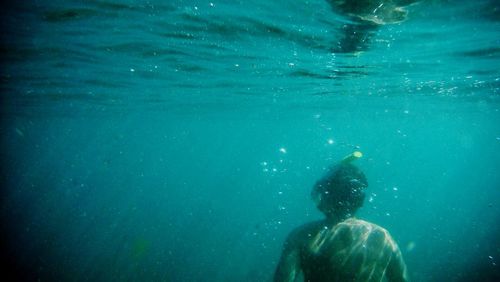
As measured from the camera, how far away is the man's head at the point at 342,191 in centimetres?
524

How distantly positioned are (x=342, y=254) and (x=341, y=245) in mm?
124

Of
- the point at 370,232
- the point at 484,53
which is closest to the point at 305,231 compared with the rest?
the point at 370,232

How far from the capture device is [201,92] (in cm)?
2570

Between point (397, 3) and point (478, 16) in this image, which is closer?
point (397, 3)

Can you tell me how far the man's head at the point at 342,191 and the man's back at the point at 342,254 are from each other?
0.70 feet

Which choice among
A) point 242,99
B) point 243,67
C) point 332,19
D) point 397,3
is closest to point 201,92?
point 242,99

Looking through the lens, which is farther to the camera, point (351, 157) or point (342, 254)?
point (351, 157)

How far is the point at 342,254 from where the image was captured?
16.5 ft

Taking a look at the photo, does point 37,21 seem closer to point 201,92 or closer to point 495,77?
point 201,92

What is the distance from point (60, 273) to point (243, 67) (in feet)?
55.0

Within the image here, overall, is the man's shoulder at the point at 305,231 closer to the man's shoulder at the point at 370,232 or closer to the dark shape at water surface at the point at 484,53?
the man's shoulder at the point at 370,232

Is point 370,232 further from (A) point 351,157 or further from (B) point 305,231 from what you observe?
(A) point 351,157

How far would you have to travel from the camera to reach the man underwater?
16.3ft

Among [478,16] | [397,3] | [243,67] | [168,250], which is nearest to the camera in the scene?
[397,3]
